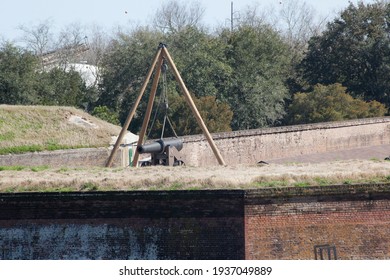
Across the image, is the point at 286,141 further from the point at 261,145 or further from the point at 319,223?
the point at 319,223

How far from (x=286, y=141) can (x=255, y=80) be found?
505 inches

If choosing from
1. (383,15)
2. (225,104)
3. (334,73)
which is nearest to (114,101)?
(225,104)

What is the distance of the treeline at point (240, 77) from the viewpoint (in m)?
48.5

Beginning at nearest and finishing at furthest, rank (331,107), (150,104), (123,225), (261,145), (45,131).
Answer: (123,225) → (150,104) → (45,131) → (261,145) → (331,107)

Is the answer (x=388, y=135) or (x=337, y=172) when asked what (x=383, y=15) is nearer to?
(x=388, y=135)

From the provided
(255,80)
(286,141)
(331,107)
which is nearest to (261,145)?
(286,141)

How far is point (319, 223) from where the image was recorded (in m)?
18.2

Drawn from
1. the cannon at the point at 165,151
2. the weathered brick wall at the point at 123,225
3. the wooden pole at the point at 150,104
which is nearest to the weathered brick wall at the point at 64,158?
the wooden pole at the point at 150,104

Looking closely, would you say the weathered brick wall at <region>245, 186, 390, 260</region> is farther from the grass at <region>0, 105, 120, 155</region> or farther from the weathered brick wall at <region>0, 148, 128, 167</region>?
the grass at <region>0, 105, 120, 155</region>

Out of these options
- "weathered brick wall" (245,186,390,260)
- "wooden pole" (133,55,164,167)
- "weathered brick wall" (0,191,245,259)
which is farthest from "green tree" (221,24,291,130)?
"weathered brick wall" (0,191,245,259)

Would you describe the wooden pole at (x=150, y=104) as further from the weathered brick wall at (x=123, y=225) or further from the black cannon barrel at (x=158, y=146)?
the weathered brick wall at (x=123, y=225)

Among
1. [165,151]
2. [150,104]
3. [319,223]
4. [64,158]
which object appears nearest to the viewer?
[319,223]

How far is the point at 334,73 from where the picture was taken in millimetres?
57750

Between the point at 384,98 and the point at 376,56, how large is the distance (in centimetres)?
240
